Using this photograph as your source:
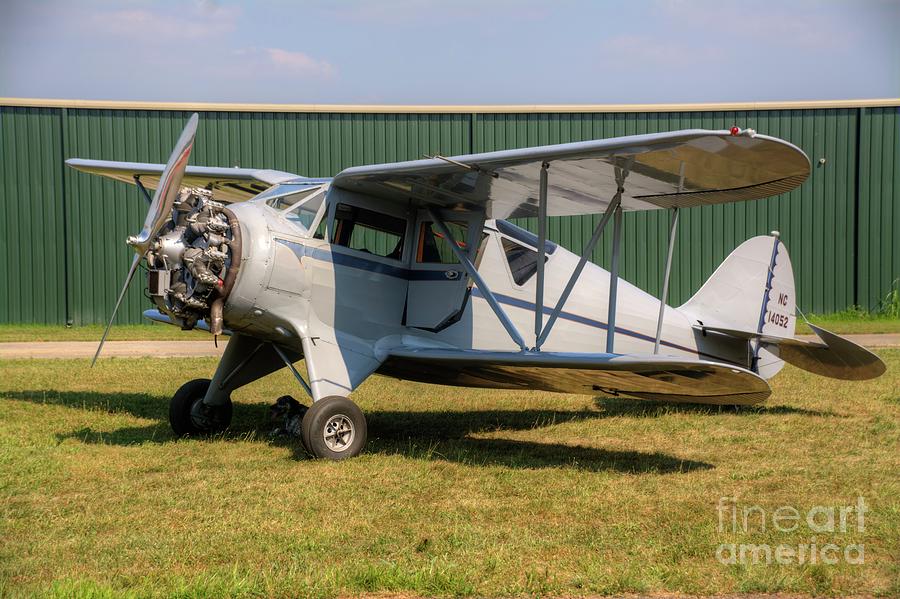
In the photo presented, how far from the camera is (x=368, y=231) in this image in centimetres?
875

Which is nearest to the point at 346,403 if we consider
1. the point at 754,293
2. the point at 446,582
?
the point at 446,582

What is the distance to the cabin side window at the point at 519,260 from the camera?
9.50 metres

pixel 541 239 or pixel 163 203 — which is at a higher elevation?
pixel 163 203

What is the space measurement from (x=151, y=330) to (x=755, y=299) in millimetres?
15423

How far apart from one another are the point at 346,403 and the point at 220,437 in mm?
1933

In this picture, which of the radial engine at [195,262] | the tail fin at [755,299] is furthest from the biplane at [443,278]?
the tail fin at [755,299]

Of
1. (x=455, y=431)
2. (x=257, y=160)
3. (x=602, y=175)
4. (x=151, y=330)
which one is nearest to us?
(x=602, y=175)

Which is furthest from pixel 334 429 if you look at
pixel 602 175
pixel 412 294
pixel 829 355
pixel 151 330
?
pixel 151 330

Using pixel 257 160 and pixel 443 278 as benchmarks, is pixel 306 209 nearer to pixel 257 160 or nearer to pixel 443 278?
pixel 443 278

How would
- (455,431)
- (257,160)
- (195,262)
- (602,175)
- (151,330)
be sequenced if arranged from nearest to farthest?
(195,262) < (602,175) < (455,431) < (151,330) < (257,160)

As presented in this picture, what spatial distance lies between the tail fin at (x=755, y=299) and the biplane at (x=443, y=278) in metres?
0.34

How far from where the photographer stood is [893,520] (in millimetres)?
5867

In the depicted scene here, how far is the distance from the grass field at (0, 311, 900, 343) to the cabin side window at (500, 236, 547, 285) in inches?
457

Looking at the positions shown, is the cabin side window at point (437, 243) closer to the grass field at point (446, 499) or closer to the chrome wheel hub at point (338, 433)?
the grass field at point (446, 499)
